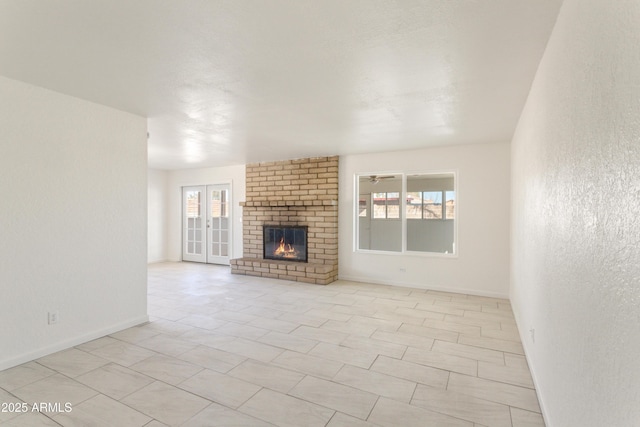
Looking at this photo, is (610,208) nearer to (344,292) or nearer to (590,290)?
(590,290)

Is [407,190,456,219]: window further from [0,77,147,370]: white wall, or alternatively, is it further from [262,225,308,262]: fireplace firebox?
[0,77,147,370]: white wall

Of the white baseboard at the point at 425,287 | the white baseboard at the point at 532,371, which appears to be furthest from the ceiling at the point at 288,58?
the white baseboard at the point at 425,287

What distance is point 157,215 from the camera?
8148 millimetres

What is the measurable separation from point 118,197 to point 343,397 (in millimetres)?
2966

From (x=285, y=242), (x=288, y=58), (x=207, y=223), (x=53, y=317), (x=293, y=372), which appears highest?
(x=288, y=58)

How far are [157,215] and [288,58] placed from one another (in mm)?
7056

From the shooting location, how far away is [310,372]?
2631 mm

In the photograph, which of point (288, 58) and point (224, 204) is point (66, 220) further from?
point (224, 204)

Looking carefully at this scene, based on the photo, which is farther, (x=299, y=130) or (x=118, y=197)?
(x=299, y=130)

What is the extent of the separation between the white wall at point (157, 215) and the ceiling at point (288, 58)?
447 cm

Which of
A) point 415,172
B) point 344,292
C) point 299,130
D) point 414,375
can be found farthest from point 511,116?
point 344,292

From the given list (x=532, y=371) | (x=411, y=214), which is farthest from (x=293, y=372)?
(x=411, y=214)

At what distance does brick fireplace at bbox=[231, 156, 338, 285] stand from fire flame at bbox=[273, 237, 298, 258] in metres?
0.17

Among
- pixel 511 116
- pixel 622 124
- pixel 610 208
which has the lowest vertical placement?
pixel 610 208
